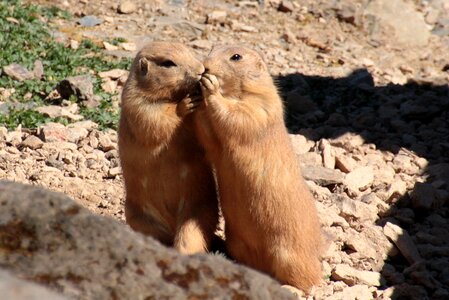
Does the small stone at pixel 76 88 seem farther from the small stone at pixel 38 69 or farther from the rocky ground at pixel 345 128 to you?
the small stone at pixel 38 69

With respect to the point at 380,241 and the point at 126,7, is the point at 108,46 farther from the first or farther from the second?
the point at 380,241

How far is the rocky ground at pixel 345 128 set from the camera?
25.5 feet

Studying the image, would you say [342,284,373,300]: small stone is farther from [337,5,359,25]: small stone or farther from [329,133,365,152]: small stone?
[337,5,359,25]: small stone

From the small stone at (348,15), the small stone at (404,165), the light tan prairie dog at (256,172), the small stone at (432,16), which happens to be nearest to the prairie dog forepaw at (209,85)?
the light tan prairie dog at (256,172)

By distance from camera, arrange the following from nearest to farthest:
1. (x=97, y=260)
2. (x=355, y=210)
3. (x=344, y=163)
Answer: (x=97, y=260)
(x=355, y=210)
(x=344, y=163)

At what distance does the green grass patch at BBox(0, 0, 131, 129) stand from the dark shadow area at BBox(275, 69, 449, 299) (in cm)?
229

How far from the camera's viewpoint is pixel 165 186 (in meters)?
6.73

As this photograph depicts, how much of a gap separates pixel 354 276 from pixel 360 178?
6.81 feet

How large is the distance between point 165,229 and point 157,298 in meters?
3.48

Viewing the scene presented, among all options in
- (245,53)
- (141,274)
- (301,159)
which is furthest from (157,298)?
(301,159)

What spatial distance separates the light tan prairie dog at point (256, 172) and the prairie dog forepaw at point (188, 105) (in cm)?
6

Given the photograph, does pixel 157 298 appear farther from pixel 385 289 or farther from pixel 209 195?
pixel 385 289

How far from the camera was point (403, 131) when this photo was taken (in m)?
10.7

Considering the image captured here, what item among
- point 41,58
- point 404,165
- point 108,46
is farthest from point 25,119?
point 404,165
